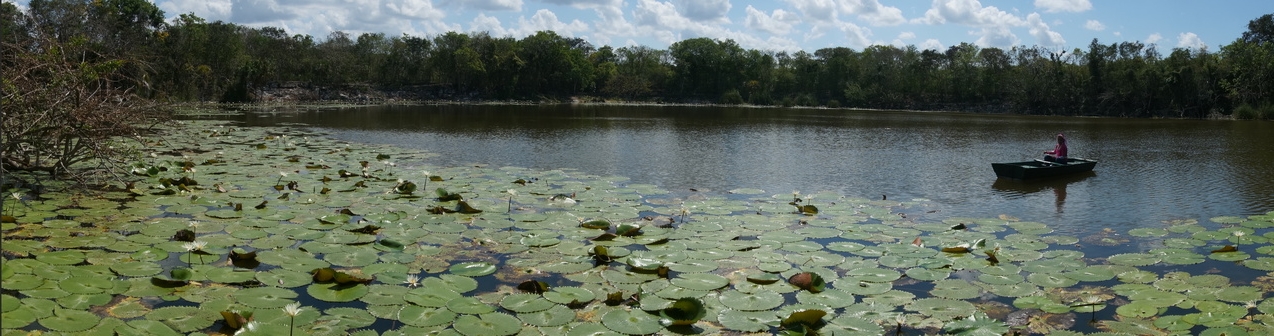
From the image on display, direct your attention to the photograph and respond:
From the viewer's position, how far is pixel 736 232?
9.44 m

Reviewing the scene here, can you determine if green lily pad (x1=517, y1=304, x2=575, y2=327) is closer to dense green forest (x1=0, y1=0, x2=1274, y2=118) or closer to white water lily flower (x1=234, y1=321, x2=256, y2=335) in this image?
white water lily flower (x1=234, y1=321, x2=256, y2=335)

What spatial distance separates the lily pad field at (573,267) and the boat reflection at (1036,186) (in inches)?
133

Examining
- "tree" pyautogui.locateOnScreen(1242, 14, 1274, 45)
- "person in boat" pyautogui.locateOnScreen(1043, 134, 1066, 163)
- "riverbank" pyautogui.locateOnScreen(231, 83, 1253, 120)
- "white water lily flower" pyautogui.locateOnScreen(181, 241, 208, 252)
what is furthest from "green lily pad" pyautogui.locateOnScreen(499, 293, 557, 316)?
"tree" pyautogui.locateOnScreen(1242, 14, 1274, 45)

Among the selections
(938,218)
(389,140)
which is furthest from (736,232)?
(389,140)

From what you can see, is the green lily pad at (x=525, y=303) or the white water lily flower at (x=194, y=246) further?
the white water lily flower at (x=194, y=246)

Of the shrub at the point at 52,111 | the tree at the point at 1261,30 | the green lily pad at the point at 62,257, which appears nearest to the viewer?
the green lily pad at the point at 62,257

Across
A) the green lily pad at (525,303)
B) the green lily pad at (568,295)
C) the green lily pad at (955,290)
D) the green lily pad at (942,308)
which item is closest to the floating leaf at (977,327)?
the green lily pad at (942,308)

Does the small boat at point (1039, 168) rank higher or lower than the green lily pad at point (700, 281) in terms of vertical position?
higher

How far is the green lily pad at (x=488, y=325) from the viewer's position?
5532 mm

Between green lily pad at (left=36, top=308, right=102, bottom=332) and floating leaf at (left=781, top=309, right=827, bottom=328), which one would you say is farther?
floating leaf at (left=781, top=309, right=827, bottom=328)

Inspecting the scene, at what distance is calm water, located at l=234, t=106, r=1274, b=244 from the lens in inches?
530

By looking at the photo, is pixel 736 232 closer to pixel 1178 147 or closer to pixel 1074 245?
pixel 1074 245

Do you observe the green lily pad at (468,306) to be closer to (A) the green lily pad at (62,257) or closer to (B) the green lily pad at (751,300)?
(B) the green lily pad at (751,300)

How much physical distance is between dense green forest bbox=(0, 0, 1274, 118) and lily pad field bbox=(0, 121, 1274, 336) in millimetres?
33150
